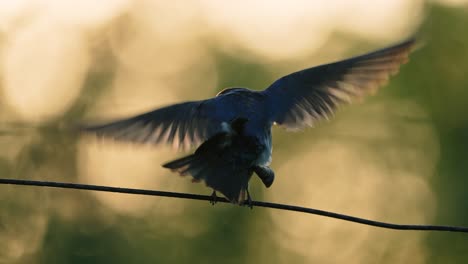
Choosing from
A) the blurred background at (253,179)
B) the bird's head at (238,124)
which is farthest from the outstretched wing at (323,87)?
the blurred background at (253,179)

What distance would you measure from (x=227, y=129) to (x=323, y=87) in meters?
1.19

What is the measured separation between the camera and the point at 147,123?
581cm

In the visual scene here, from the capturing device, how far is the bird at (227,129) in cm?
567

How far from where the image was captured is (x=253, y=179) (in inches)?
689

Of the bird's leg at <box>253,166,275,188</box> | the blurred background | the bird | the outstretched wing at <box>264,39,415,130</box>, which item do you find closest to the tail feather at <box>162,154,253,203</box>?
the bird

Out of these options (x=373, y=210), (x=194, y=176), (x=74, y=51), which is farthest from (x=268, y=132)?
(x=74, y=51)

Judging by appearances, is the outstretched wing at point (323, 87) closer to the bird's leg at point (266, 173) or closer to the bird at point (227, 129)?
the bird at point (227, 129)

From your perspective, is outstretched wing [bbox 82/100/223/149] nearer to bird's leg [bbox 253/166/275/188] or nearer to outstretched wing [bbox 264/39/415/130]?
bird's leg [bbox 253/166/275/188]

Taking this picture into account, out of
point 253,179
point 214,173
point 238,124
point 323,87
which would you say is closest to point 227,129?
point 238,124

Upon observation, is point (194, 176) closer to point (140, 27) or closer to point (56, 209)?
point (56, 209)

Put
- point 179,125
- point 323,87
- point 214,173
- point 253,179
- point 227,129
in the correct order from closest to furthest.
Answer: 1. point 214,173
2. point 227,129
3. point 179,125
4. point 323,87
5. point 253,179

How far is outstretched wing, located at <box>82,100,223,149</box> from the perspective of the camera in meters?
5.79

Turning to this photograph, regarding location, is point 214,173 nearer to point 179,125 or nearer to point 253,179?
point 179,125

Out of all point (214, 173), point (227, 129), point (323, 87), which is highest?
point (323, 87)
